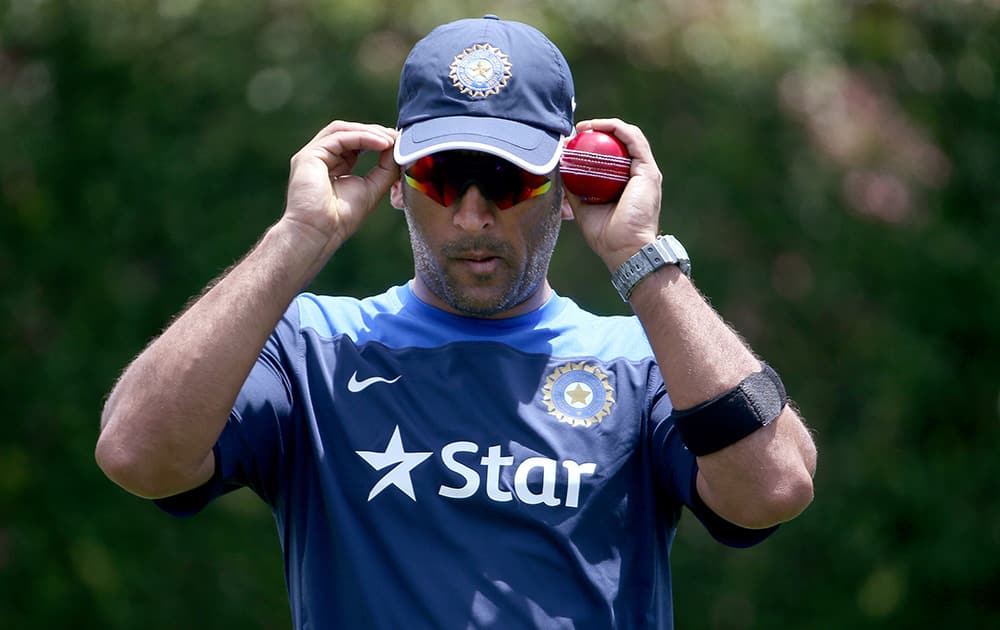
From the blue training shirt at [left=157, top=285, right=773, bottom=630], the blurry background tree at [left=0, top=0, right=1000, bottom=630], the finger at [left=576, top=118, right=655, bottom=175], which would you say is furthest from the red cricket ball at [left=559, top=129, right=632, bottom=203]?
the blurry background tree at [left=0, top=0, right=1000, bottom=630]

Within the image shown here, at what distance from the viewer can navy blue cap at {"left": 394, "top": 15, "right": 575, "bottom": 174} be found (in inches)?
107

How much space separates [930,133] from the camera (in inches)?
239

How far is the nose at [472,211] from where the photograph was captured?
2752mm

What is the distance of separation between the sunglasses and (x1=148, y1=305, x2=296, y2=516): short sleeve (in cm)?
46

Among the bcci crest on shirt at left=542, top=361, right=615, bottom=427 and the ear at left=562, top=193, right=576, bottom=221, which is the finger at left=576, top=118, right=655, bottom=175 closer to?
the ear at left=562, top=193, right=576, bottom=221

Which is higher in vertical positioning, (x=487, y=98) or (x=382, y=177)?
(x=487, y=98)

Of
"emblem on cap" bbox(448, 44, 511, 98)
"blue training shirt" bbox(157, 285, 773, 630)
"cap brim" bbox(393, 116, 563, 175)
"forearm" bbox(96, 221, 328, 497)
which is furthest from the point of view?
"emblem on cap" bbox(448, 44, 511, 98)

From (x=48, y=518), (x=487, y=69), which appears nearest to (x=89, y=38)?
(x=48, y=518)

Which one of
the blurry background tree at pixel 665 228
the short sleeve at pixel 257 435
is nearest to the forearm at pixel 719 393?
the short sleeve at pixel 257 435

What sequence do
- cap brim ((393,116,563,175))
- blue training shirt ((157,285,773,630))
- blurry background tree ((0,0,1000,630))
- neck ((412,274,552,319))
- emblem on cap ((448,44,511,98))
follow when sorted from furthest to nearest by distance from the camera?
blurry background tree ((0,0,1000,630)) → neck ((412,274,552,319)) → emblem on cap ((448,44,511,98)) → cap brim ((393,116,563,175)) → blue training shirt ((157,285,773,630))

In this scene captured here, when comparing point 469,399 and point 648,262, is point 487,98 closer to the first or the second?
point 648,262

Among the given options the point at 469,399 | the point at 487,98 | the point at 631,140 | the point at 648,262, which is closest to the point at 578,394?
the point at 469,399

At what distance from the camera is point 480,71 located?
2812mm

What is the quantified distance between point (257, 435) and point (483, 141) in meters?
0.79
